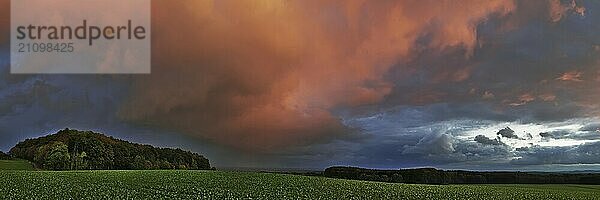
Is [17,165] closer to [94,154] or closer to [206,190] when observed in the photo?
[94,154]

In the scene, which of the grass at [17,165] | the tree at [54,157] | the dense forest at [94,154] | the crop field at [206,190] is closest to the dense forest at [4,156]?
the dense forest at [94,154]

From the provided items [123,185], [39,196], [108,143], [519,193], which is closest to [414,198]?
[519,193]

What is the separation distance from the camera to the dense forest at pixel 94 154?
412 ft

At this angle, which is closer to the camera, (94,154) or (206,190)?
(206,190)

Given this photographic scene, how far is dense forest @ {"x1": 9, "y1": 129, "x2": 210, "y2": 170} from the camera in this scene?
126 m

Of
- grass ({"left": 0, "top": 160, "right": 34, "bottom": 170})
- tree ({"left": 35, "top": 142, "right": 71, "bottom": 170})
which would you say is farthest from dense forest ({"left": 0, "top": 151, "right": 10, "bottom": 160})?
grass ({"left": 0, "top": 160, "right": 34, "bottom": 170})

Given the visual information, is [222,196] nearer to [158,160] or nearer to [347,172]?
[347,172]

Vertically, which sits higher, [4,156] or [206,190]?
[4,156]

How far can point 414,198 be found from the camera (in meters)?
51.8

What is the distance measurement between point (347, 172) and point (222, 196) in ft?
199

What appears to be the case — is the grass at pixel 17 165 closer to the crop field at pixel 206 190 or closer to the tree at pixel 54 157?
the tree at pixel 54 157

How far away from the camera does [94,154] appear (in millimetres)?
135250

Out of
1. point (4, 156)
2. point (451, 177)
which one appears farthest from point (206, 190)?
point (4, 156)

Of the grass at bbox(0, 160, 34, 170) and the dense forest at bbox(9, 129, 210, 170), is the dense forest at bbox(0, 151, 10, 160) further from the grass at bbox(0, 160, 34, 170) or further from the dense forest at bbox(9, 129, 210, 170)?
the grass at bbox(0, 160, 34, 170)
